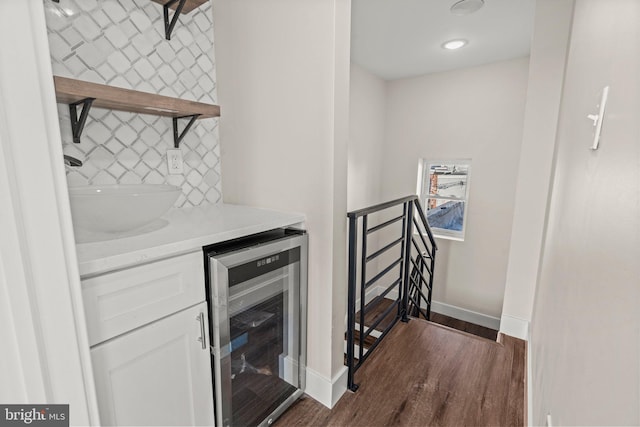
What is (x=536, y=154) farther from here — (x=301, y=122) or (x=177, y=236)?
(x=177, y=236)

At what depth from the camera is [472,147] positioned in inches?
Answer: 147

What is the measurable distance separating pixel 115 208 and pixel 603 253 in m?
1.35

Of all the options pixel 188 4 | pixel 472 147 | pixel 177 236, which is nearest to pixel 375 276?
pixel 177 236

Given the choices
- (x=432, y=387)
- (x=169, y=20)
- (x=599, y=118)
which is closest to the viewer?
(x=599, y=118)

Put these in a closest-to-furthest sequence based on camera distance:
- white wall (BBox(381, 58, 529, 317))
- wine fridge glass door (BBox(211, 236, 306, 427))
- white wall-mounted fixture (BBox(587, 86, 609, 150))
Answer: white wall-mounted fixture (BBox(587, 86, 609, 150)) < wine fridge glass door (BBox(211, 236, 306, 427)) < white wall (BBox(381, 58, 529, 317))

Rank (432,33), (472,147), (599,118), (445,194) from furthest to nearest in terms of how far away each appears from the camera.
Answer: (445,194)
(472,147)
(432,33)
(599,118)

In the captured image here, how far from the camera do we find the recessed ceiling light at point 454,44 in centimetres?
283

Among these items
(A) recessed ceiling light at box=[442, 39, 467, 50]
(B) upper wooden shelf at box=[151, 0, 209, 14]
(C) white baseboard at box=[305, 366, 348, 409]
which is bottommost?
(C) white baseboard at box=[305, 366, 348, 409]

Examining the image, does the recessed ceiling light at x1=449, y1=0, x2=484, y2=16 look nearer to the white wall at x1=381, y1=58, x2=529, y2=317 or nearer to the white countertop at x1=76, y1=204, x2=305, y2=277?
the white wall at x1=381, y1=58, x2=529, y2=317

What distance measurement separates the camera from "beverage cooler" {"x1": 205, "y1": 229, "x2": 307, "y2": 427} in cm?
112

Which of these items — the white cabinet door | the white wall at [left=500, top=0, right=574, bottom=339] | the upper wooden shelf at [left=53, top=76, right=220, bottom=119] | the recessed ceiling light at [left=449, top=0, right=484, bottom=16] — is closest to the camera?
the white cabinet door

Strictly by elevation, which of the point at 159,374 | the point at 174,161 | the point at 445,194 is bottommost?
the point at 159,374

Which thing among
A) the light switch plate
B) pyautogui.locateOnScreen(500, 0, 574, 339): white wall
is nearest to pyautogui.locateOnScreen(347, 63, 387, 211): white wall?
pyautogui.locateOnScreen(500, 0, 574, 339): white wall

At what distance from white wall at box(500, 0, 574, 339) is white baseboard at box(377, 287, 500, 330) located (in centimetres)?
186
